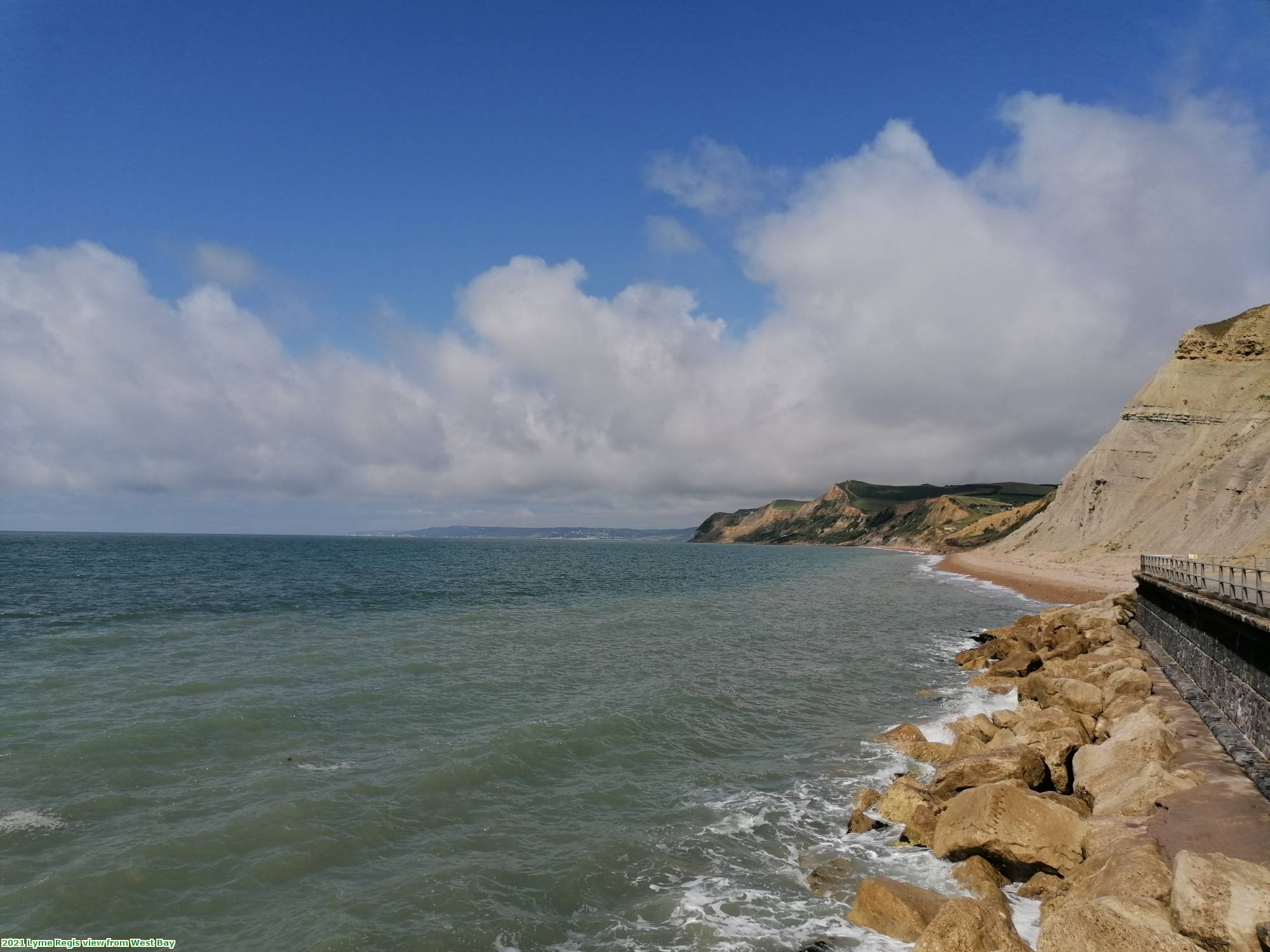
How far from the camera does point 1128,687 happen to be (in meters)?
18.3

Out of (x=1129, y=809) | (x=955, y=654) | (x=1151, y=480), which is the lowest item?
(x=955, y=654)

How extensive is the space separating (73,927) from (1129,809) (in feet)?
53.5

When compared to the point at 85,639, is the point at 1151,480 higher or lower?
higher

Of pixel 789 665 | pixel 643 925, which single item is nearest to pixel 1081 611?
pixel 789 665

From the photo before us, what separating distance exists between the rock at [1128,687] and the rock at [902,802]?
27.1ft

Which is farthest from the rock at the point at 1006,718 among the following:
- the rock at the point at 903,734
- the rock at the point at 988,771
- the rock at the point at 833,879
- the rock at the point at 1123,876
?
the rock at the point at 1123,876

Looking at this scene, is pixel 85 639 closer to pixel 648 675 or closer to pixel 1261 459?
pixel 648 675

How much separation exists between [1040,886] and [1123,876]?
2556 millimetres

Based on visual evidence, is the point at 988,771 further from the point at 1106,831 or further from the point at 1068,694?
the point at 1068,694

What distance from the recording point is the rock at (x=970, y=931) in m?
7.88

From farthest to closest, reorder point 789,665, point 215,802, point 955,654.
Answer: point 955,654, point 789,665, point 215,802

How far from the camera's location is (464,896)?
1046 centimetres

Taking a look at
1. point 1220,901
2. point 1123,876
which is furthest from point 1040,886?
point 1220,901

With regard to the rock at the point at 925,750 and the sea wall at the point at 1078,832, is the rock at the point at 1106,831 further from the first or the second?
the rock at the point at 925,750
